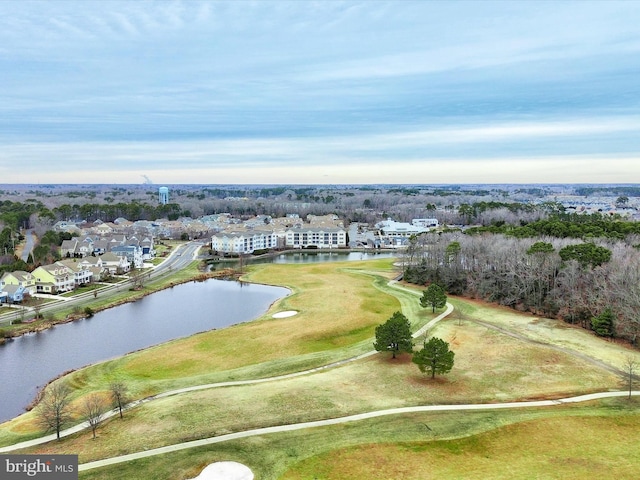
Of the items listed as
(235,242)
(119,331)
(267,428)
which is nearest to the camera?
(267,428)

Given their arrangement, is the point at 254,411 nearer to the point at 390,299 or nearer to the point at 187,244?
the point at 390,299

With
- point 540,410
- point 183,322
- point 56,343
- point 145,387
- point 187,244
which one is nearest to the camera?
point 540,410

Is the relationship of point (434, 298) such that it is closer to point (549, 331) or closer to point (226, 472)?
point (549, 331)

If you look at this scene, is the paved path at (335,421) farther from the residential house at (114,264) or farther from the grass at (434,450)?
the residential house at (114,264)

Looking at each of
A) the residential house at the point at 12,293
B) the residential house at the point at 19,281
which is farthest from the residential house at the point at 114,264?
the residential house at the point at 12,293

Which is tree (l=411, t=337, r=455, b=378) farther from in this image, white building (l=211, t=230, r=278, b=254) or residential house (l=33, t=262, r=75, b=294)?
white building (l=211, t=230, r=278, b=254)

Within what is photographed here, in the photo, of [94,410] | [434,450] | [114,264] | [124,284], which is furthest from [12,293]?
[434,450]

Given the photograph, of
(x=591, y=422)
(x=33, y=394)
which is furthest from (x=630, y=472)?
(x=33, y=394)
